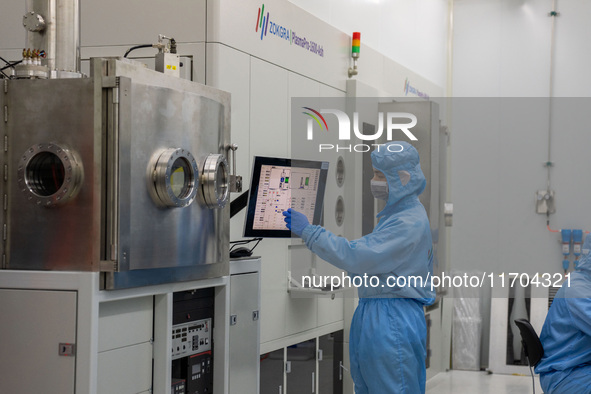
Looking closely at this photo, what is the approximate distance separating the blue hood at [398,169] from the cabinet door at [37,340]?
1.69 metres

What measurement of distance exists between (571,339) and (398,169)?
3.79ft

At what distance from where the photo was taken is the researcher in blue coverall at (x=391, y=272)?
A: 3.32 metres

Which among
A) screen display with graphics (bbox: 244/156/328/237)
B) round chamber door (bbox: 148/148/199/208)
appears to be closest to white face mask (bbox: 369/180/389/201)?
screen display with graphics (bbox: 244/156/328/237)

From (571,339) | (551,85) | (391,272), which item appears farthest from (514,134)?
(391,272)

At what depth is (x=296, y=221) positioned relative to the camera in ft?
11.0

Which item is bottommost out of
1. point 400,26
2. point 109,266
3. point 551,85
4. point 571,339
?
point 571,339

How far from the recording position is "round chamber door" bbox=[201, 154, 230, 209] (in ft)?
8.97

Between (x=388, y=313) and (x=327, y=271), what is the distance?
1.01 meters

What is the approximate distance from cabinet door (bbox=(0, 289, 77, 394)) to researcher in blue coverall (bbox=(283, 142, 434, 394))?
1284 millimetres

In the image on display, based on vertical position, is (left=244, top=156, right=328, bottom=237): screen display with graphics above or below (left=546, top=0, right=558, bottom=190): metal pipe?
below

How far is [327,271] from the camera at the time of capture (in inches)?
171

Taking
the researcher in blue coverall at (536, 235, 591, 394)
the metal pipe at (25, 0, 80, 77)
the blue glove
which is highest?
the metal pipe at (25, 0, 80, 77)

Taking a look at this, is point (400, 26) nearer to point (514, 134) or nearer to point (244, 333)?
point (514, 134)

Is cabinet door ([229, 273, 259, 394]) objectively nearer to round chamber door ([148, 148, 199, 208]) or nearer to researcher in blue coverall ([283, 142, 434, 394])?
researcher in blue coverall ([283, 142, 434, 394])
